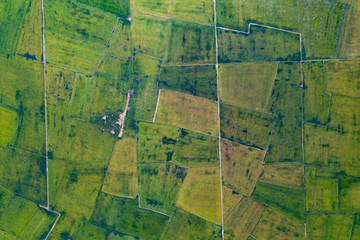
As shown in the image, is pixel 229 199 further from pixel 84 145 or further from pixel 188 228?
pixel 84 145

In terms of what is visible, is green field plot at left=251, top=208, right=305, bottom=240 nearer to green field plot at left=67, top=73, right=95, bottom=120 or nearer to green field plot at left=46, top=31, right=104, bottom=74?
green field plot at left=67, top=73, right=95, bottom=120

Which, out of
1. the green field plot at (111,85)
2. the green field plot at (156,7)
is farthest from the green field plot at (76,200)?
the green field plot at (156,7)

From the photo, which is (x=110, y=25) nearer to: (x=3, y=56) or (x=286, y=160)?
(x=3, y=56)

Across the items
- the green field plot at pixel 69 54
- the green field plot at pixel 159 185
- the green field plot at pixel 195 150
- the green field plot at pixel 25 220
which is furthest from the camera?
the green field plot at pixel 25 220

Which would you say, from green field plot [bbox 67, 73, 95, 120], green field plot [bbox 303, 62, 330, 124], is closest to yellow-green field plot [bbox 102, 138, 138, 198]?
green field plot [bbox 67, 73, 95, 120]

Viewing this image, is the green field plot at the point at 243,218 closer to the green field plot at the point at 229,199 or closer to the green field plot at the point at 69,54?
the green field plot at the point at 229,199

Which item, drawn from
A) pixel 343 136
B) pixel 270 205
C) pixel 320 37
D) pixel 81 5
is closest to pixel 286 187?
pixel 270 205

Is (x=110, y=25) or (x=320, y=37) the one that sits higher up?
(x=320, y=37)
